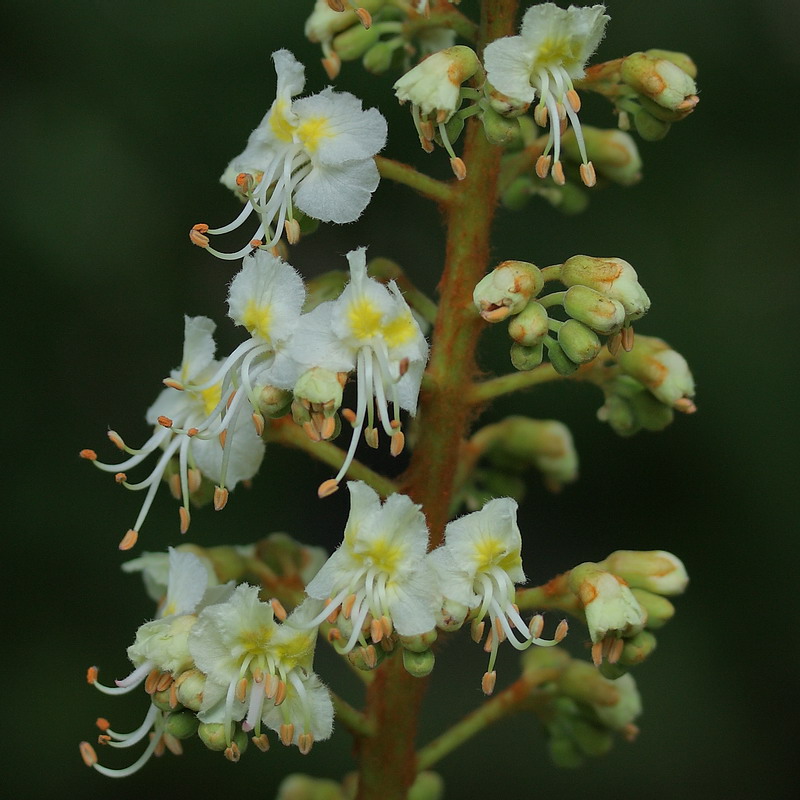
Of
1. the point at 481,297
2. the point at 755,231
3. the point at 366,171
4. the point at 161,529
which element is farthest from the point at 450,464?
the point at 755,231

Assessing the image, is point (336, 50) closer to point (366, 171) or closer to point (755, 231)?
point (366, 171)

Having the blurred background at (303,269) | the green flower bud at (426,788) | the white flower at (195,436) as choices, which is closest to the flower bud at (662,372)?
the white flower at (195,436)

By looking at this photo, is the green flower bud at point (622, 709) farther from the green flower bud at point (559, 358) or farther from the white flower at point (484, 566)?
the green flower bud at point (559, 358)

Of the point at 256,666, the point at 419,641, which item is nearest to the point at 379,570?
the point at 419,641

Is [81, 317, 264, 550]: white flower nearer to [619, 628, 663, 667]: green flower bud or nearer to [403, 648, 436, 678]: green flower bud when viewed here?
[403, 648, 436, 678]: green flower bud

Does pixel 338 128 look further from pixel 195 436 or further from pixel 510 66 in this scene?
pixel 195 436
